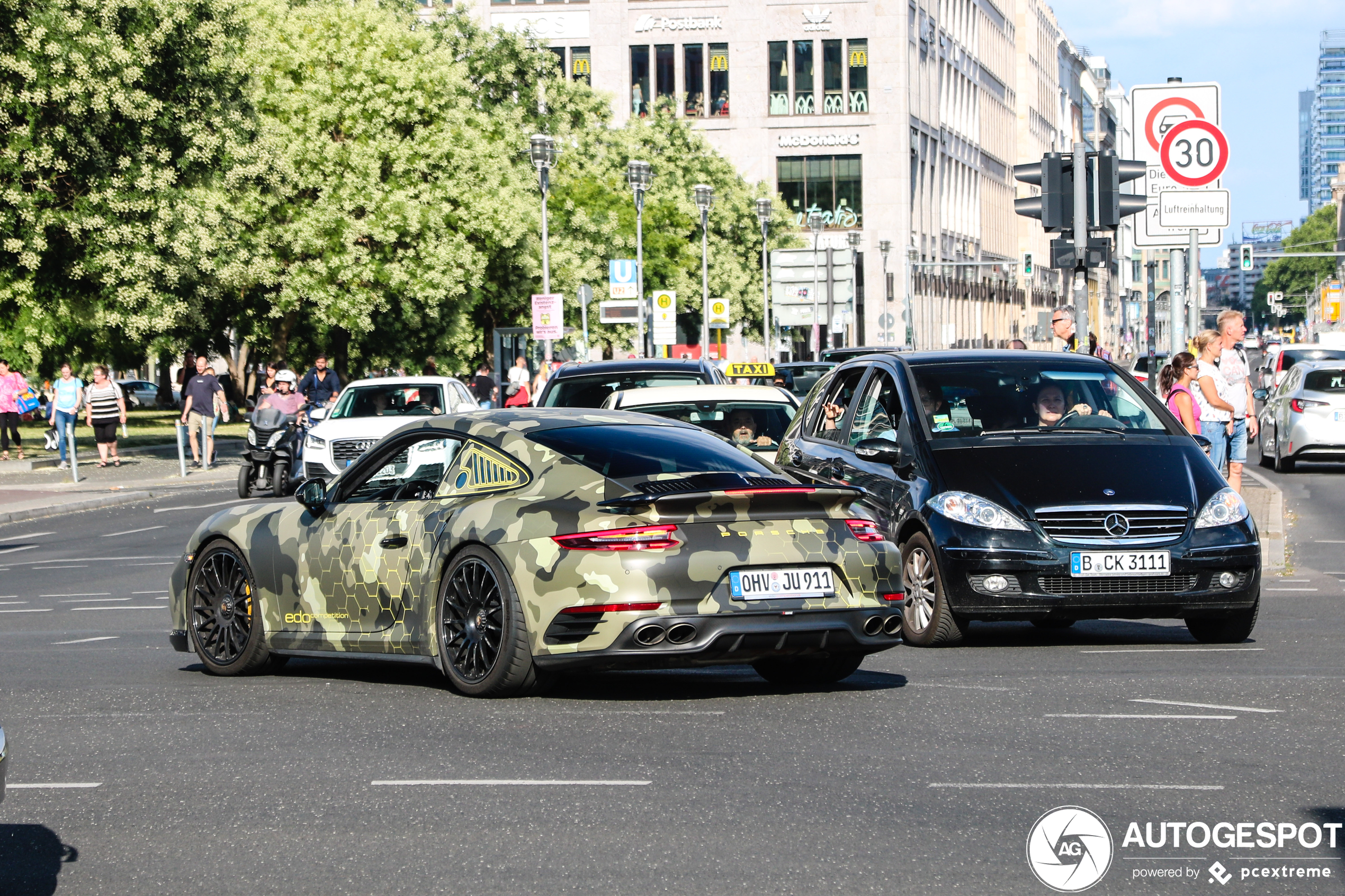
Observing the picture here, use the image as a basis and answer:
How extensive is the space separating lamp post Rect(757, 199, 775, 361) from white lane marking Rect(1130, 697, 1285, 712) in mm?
55044

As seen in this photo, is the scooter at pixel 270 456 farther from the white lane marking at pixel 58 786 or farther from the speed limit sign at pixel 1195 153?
the white lane marking at pixel 58 786

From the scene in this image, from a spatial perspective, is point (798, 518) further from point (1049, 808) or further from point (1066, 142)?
point (1066, 142)

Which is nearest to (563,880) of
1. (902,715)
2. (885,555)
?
(902,715)

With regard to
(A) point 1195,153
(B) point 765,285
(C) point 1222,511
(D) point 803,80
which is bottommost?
(C) point 1222,511

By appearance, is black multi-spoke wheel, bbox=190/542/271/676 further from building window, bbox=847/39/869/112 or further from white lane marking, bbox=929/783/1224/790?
building window, bbox=847/39/869/112

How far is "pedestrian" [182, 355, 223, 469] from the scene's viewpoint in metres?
36.3

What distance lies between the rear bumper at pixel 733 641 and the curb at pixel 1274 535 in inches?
214

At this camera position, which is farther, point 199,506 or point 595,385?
point 199,506

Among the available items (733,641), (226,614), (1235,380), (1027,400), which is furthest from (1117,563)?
(1235,380)

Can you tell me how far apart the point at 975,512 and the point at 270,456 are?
1985cm

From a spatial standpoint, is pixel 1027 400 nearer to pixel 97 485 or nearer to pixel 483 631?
pixel 483 631

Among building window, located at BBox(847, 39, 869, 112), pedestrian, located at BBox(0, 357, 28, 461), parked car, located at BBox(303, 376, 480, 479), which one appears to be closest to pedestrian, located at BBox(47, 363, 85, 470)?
pedestrian, located at BBox(0, 357, 28, 461)

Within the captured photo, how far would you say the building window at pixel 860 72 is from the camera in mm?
88125

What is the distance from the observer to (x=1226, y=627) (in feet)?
34.8
